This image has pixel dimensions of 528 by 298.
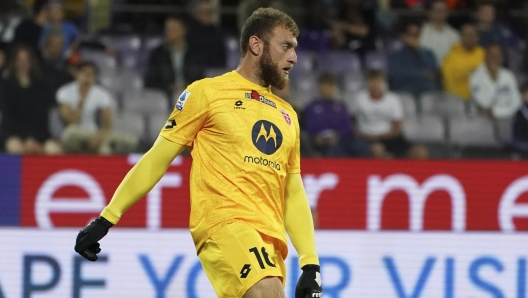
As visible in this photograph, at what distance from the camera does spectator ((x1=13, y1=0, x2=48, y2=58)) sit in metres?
9.70

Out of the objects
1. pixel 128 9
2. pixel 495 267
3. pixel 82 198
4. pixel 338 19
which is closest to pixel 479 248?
pixel 495 267

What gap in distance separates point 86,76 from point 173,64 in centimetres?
105

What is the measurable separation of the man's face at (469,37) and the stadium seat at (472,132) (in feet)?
4.24

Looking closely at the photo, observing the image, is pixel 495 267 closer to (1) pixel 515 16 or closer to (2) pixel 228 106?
(2) pixel 228 106

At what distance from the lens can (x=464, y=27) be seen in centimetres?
1036

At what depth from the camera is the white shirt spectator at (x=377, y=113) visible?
29.8 ft

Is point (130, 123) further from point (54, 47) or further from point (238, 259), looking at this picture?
point (238, 259)

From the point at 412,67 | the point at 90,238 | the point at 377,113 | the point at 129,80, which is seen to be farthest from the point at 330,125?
the point at 90,238

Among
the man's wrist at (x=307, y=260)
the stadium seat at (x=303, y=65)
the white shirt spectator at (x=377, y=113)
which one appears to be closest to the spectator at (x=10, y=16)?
the stadium seat at (x=303, y=65)

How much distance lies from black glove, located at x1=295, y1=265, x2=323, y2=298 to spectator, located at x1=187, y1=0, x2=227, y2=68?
546 cm

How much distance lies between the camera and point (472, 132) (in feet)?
29.7

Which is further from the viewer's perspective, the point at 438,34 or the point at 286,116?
the point at 438,34

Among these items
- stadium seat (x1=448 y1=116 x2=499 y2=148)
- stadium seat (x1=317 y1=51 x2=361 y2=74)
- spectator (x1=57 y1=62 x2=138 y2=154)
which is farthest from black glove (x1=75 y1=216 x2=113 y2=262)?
stadium seat (x1=317 y1=51 x2=361 y2=74)

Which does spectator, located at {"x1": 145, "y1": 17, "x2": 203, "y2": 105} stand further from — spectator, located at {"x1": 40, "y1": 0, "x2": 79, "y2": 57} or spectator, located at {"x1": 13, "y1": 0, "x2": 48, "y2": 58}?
spectator, located at {"x1": 13, "y1": 0, "x2": 48, "y2": 58}
